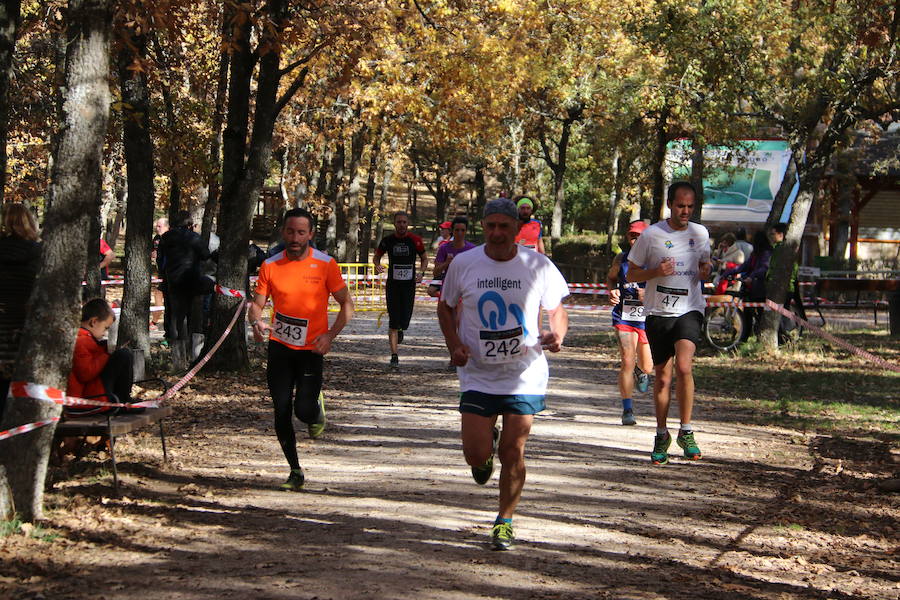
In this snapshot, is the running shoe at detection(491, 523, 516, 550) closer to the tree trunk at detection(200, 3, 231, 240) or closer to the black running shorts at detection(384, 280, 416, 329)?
the black running shorts at detection(384, 280, 416, 329)

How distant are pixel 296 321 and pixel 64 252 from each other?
173 centimetres

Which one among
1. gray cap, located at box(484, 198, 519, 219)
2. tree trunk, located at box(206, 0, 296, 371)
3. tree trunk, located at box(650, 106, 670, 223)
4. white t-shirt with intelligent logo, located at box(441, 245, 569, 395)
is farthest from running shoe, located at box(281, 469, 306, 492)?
tree trunk, located at box(650, 106, 670, 223)

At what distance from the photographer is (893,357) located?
18.8 metres

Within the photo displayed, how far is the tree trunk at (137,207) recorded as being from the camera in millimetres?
13562

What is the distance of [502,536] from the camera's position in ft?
21.2

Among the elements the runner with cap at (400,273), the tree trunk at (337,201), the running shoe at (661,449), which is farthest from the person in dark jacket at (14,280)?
the tree trunk at (337,201)

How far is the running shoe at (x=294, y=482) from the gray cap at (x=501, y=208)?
267 cm

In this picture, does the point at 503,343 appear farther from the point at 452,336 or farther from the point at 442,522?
the point at 442,522

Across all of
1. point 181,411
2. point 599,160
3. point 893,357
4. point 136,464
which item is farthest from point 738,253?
point 599,160

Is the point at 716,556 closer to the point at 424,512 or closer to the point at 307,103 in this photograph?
the point at 424,512

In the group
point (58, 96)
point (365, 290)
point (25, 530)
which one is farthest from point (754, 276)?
point (365, 290)

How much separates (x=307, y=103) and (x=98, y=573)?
89.7 feet

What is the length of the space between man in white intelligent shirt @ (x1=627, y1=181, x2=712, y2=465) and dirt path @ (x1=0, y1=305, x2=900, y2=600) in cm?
61

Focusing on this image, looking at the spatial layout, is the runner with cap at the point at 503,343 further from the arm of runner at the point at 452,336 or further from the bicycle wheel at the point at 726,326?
the bicycle wheel at the point at 726,326
